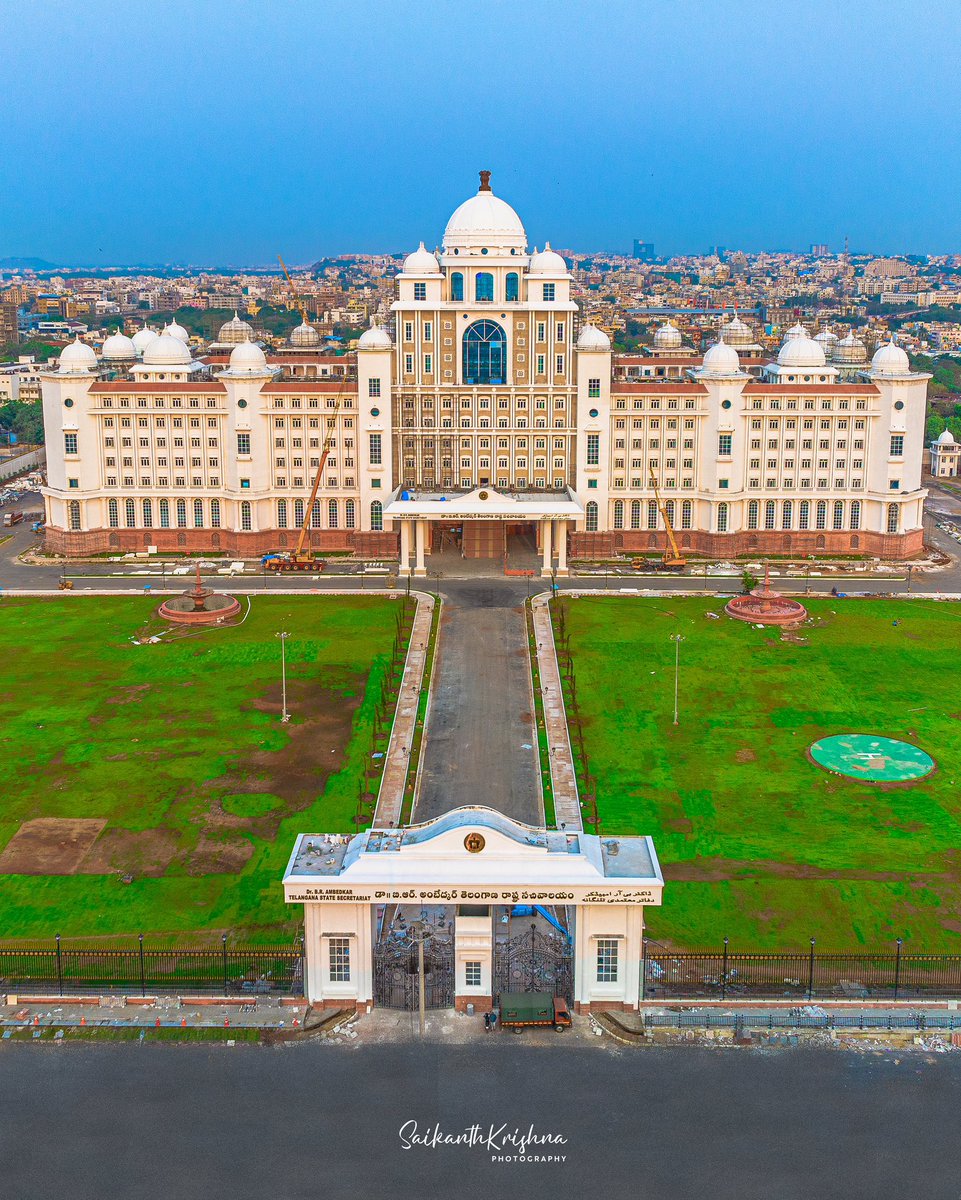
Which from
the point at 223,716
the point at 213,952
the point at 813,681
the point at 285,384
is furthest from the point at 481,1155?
the point at 285,384

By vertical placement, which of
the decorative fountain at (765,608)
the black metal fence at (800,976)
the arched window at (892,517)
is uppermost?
the arched window at (892,517)

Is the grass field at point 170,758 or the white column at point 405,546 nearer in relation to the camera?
the grass field at point 170,758

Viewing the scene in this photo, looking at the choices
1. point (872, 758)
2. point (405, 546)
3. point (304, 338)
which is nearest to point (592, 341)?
point (405, 546)

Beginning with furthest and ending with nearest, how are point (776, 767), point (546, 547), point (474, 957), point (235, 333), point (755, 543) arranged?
1. point (235, 333)
2. point (755, 543)
3. point (546, 547)
4. point (776, 767)
5. point (474, 957)

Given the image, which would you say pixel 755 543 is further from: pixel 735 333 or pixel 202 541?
pixel 202 541

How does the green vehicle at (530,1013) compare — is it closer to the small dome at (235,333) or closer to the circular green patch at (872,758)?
the circular green patch at (872,758)

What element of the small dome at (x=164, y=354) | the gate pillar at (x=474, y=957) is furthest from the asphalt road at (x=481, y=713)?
the small dome at (x=164, y=354)
